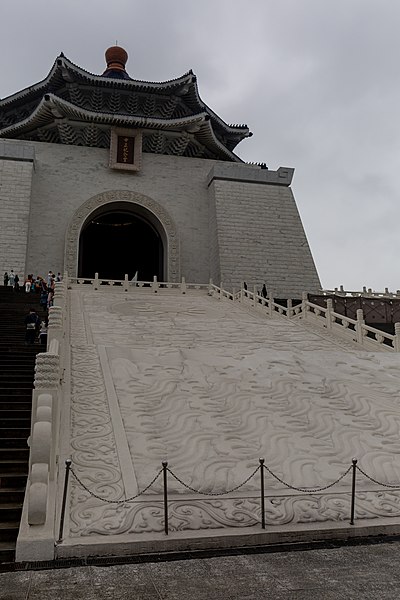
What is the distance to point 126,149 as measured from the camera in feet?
84.3

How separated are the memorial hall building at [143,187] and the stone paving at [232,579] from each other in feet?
64.5

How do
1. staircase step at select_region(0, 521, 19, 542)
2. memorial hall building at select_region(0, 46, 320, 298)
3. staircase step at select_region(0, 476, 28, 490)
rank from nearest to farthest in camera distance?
staircase step at select_region(0, 521, 19, 542)
staircase step at select_region(0, 476, 28, 490)
memorial hall building at select_region(0, 46, 320, 298)

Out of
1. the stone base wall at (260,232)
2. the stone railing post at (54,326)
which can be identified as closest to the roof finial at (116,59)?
the stone base wall at (260,232)

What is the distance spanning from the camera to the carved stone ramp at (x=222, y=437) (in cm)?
466

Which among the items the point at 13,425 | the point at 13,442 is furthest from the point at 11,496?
the point at 13,425

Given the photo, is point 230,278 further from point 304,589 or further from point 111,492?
point 304,589

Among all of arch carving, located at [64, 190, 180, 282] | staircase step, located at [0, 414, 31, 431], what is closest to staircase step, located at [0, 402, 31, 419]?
staircase step, located at [0, 414, 31, 431]

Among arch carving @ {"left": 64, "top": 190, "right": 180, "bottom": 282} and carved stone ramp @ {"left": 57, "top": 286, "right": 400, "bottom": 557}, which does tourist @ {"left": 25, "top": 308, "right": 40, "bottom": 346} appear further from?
arch carving @ {"left": 64, "top": 190, "right": 180, "bottom": 282}

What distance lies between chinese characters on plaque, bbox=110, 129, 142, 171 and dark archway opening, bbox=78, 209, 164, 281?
5.24 m

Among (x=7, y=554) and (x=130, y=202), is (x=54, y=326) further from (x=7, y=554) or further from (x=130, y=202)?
(x=130, y=202)

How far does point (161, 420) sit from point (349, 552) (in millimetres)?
3037

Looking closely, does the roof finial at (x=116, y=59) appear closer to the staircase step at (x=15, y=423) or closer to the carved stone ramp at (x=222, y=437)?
the carved stone ramp at (x=222, y=437)

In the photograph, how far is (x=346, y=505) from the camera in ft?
16.9

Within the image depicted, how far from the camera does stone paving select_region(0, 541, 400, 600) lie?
10.5ft
